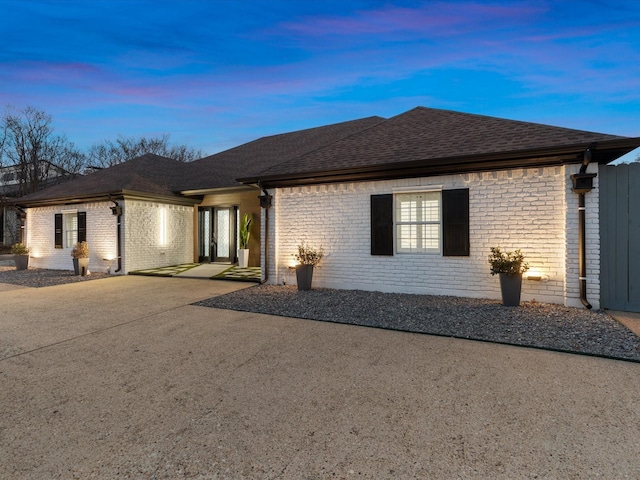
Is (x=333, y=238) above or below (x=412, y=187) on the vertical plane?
below

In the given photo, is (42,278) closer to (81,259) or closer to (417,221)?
(81,259)

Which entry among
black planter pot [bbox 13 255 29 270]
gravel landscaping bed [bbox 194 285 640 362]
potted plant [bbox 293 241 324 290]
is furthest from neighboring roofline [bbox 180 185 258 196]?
black planter pot [bbox 13 255 29 270]

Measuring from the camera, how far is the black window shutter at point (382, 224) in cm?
732

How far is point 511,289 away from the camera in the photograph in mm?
5820

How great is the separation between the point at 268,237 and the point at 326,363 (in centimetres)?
547

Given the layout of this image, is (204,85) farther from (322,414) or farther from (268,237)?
(322,414)

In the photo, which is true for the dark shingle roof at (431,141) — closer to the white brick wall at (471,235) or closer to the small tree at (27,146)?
the white brick wall at (471,235)

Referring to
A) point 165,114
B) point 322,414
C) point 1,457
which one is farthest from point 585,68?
point 165,114

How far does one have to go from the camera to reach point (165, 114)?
27.9m

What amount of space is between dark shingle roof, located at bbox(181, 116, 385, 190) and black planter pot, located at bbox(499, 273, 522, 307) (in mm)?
8308

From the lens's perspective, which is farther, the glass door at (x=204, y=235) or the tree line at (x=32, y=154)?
the tree line at (x=32, y=154)

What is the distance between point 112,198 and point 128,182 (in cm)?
104

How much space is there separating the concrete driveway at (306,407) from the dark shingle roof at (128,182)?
8083 mm

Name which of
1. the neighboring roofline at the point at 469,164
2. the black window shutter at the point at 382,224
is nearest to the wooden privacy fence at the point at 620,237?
the neighboring roofline at the point at 469,164
